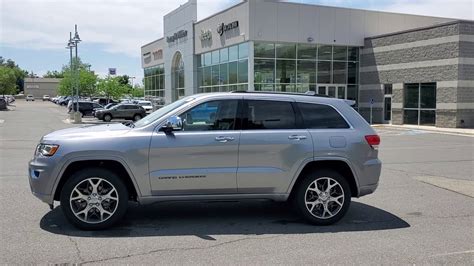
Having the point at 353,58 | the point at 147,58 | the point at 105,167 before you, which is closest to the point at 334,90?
the point at 353,58

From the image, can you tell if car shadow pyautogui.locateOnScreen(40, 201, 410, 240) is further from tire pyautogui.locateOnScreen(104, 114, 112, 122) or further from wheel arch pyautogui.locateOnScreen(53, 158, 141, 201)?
tire pyautogui.locateOnScreen(104, 114, 112, 122)

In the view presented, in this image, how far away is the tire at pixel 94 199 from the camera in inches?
225

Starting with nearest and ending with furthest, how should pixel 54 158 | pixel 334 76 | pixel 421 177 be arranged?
1. pixel 54 158
2. pixel 421 177
3. pixel 334 76

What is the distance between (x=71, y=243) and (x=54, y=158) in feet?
3.51

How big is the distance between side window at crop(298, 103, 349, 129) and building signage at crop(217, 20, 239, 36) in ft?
87.8

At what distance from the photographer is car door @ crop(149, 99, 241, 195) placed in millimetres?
5793

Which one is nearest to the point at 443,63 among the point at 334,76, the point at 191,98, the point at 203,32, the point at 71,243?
the point at 334,76

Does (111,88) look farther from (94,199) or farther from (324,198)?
(324,198)

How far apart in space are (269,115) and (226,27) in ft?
93.9

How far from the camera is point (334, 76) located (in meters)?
34.0

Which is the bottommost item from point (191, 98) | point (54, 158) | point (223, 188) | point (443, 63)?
point (223, 188)

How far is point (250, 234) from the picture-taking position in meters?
5.75

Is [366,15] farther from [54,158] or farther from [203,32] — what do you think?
[54,158]

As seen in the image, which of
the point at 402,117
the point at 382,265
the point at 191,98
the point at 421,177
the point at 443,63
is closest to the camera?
the point at 382,265
